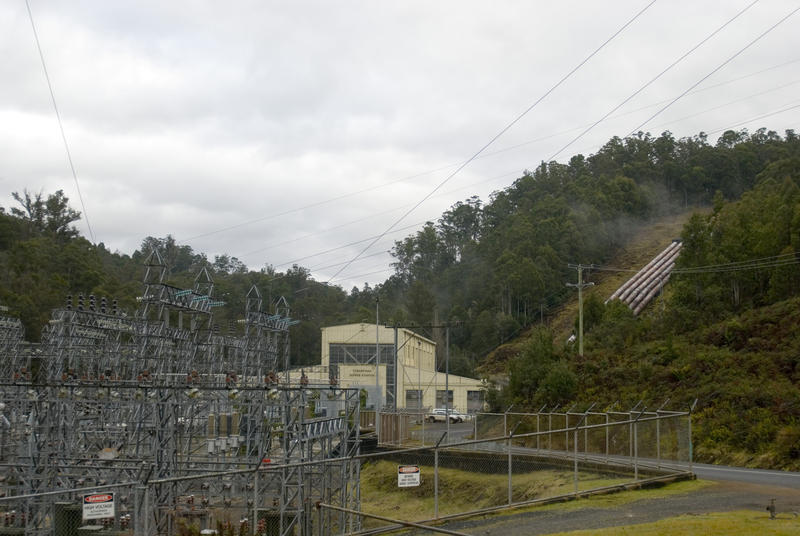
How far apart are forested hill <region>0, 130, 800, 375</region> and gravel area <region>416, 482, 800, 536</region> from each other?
122 feet

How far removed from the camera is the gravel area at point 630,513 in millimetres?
14953

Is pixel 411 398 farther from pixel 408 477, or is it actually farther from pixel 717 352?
pixel 408 477

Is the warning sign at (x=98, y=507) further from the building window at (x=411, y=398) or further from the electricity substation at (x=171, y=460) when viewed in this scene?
the building window at (x=411, y=398)

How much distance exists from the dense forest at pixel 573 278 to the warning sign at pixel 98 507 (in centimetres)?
2225

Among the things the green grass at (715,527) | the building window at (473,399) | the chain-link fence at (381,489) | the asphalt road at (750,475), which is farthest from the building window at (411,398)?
the green grass at (715,527)

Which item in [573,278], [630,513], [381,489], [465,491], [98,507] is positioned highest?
[573,278]

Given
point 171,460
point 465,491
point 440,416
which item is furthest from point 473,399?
point 171,460

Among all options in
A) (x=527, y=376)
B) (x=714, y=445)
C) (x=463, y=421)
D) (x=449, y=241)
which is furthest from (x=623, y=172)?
(x=714, y=445)

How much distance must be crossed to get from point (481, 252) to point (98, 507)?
113392 millimetres

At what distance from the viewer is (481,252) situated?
123 metres

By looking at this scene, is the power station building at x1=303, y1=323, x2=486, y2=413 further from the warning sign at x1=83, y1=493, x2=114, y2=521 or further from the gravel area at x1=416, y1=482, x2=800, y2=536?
the warning sign at x1=83, y1=493, x2=114, y2=521

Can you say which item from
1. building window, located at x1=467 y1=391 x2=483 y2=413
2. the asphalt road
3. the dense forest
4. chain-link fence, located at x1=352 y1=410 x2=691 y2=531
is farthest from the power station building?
the asphalt road

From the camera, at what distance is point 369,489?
3111 cm

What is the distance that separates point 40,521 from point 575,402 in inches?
1084
